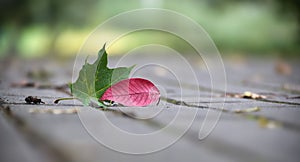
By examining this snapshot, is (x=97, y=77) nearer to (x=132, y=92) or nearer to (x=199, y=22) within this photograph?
(x=132, y=92)

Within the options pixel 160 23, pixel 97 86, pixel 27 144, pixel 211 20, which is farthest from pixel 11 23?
pixel 27 144


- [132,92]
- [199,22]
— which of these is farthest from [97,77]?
[199,22]

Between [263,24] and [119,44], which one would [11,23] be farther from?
[263,24]

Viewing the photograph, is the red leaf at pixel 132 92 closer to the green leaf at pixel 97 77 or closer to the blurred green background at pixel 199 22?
the green leaf at pixel 97 77

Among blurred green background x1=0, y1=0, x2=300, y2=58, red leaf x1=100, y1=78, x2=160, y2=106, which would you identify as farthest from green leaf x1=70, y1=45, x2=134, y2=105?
blurred green background x1=0, y1=0, x2=300, y2=58

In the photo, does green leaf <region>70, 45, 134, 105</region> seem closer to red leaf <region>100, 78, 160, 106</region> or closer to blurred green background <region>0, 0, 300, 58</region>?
red leaf <region>100, 78, 160, 106</region>

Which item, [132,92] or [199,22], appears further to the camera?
[199,22]
